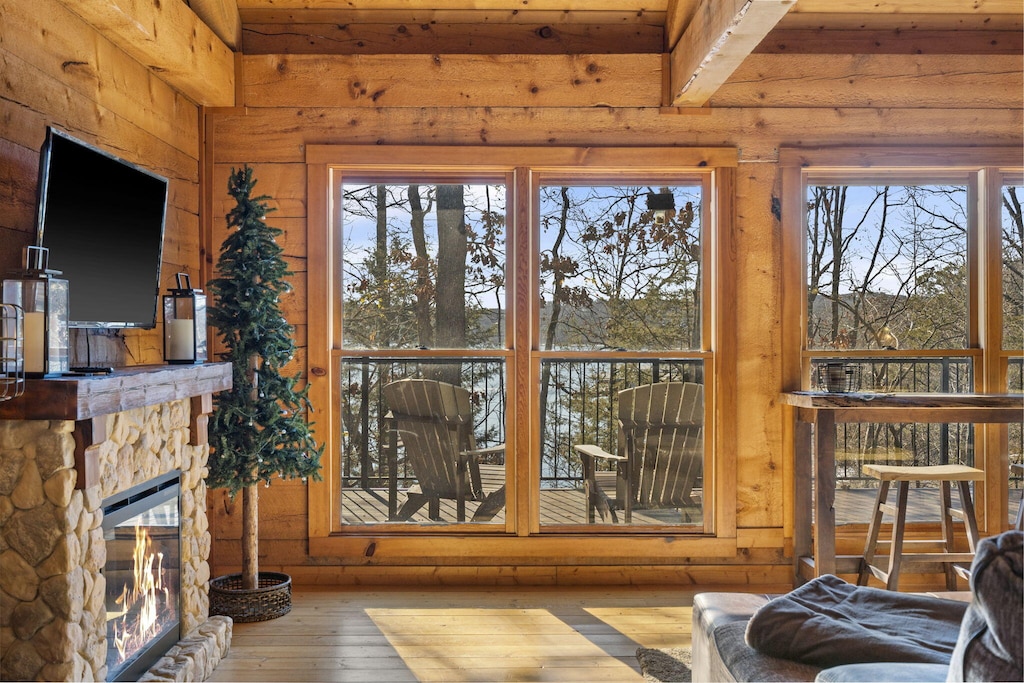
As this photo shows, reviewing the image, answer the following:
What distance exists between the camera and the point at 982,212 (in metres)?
4.08

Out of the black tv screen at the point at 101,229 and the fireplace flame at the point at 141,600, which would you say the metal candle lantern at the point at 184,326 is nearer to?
the black tv screen at the point at 101,229

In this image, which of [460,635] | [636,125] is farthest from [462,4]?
[460,635]

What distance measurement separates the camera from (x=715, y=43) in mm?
3166

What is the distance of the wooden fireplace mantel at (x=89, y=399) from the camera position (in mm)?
2057

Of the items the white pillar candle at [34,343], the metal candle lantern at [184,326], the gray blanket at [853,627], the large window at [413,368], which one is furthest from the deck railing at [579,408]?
the gray blanket at [853,627]

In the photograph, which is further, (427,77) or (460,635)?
(427,77)

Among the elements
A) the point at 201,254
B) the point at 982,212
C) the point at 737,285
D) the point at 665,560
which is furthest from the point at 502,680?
the point at 982,212

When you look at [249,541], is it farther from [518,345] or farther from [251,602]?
[518,345]

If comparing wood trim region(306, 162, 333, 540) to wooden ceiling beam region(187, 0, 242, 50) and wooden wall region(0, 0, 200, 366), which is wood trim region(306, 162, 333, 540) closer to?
wooden wall region(0, 0, 200, 366)

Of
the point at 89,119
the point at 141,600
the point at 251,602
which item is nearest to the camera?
the point at 141,600

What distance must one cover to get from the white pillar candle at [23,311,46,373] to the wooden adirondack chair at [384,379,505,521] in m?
2.07

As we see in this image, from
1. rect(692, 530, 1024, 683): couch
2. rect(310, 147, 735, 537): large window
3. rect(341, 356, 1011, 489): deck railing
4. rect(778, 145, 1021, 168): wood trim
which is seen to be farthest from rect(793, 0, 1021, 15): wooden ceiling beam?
rect(692, 530, 1024, 683): couch

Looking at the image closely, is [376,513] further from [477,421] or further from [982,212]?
[982,212]

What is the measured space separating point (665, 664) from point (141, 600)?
1.94 metres
